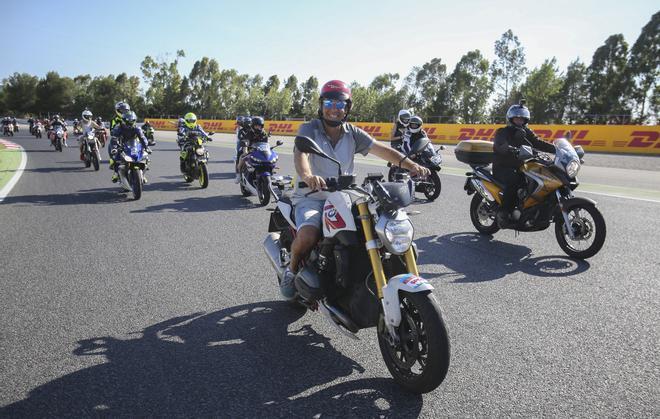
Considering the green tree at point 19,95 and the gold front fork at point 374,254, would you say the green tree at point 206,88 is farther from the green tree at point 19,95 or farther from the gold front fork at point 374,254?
the gold front fork at point 374,254

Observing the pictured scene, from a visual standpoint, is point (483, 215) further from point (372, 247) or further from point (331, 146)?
point (372, 247)

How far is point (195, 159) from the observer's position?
13.0 meters

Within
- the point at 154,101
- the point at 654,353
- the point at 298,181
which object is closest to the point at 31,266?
the point at 298,181

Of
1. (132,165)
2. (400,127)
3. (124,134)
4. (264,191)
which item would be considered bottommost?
(264,191)

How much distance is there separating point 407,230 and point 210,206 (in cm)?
762

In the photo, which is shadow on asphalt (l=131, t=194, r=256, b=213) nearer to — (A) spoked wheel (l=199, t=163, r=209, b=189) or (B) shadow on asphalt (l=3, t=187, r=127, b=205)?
(B) shadow on asphalt (l=3, t=187, r=127, b=205)

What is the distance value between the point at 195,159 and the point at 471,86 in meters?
80.8

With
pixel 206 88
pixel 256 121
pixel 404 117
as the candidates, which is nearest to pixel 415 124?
pixel 404 117

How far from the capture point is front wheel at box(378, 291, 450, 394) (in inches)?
107

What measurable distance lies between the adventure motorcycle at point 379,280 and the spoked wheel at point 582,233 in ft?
12.5

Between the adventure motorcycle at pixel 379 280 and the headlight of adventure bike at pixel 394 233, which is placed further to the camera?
the headlight of adventure bike at pixel 394 233

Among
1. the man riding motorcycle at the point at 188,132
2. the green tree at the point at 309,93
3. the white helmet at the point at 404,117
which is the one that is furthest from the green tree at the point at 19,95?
the white helmet at the point at 404,117

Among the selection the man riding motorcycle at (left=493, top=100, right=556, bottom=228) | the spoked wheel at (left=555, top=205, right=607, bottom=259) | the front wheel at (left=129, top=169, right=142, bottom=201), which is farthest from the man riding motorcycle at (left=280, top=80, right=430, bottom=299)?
the front wheel at (left=129, top=169, right=142, bottom=201)

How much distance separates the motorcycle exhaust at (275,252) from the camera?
4.29 m
